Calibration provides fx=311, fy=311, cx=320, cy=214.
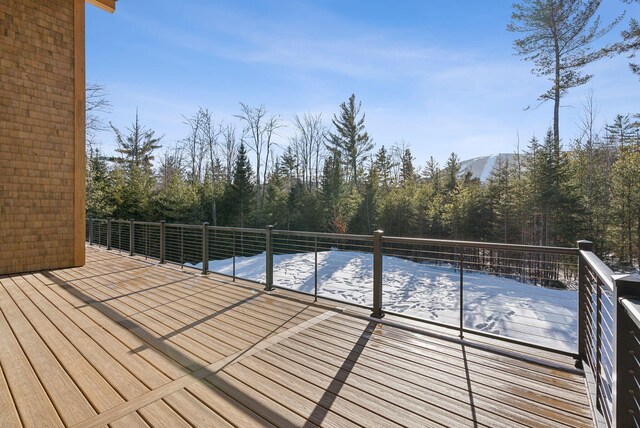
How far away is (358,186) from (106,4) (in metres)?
17.5

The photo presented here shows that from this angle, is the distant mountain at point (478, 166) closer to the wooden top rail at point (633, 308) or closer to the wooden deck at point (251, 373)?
the wooden deck at point (251, 373)

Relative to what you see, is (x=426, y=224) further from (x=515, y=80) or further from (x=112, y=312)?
(x=112, y=312)

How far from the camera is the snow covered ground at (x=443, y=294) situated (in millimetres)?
6887

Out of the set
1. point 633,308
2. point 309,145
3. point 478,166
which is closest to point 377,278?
point 633,308

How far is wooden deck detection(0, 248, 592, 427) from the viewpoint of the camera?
167 cm

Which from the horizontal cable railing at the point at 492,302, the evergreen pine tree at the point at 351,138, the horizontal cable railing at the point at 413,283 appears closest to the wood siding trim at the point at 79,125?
the horizontal cable railing at the point at 413,283

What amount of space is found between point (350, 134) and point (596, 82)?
13.4 meters

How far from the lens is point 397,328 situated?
2922mm

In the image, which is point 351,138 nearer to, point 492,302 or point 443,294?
point 443,294

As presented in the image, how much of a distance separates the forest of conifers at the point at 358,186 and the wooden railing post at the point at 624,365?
513 inches

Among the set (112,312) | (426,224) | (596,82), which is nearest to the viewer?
(112,312)

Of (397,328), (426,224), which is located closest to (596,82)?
(426,224)

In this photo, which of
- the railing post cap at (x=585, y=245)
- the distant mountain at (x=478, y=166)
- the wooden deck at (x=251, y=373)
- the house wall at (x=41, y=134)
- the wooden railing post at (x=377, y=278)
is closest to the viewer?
the wooden deck at (x=251, y=373)

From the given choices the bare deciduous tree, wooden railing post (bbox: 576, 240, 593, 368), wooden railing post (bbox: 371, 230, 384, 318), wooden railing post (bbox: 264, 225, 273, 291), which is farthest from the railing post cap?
the bare deciduous tree
